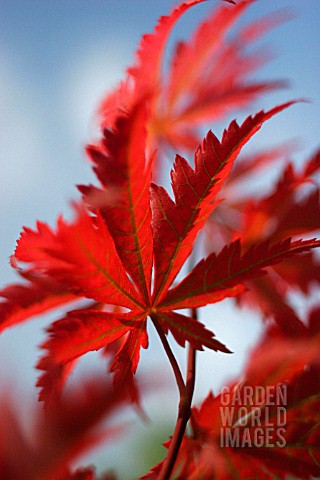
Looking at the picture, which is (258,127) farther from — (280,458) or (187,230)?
(280,458)

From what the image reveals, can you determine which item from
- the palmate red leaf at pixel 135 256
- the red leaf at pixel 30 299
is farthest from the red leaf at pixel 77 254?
the red leaf at pixel 30 299

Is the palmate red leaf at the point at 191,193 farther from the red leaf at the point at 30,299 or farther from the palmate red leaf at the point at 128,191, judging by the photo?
the red leaf at the point at 30,299

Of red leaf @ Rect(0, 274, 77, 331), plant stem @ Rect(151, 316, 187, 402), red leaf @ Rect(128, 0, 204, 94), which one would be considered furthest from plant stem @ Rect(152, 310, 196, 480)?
red leaf @ Rect(128, 0, 204, 94)

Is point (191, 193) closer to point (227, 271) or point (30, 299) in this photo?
point (227, 271)

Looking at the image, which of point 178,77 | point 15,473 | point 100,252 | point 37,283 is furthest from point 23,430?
point 178,77

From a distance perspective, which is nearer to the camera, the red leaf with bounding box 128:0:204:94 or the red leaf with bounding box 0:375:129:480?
the red leaf with bounding box 0:375:129:480

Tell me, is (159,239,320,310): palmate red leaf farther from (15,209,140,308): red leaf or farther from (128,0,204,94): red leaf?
(128,0,204,94): red leaf
